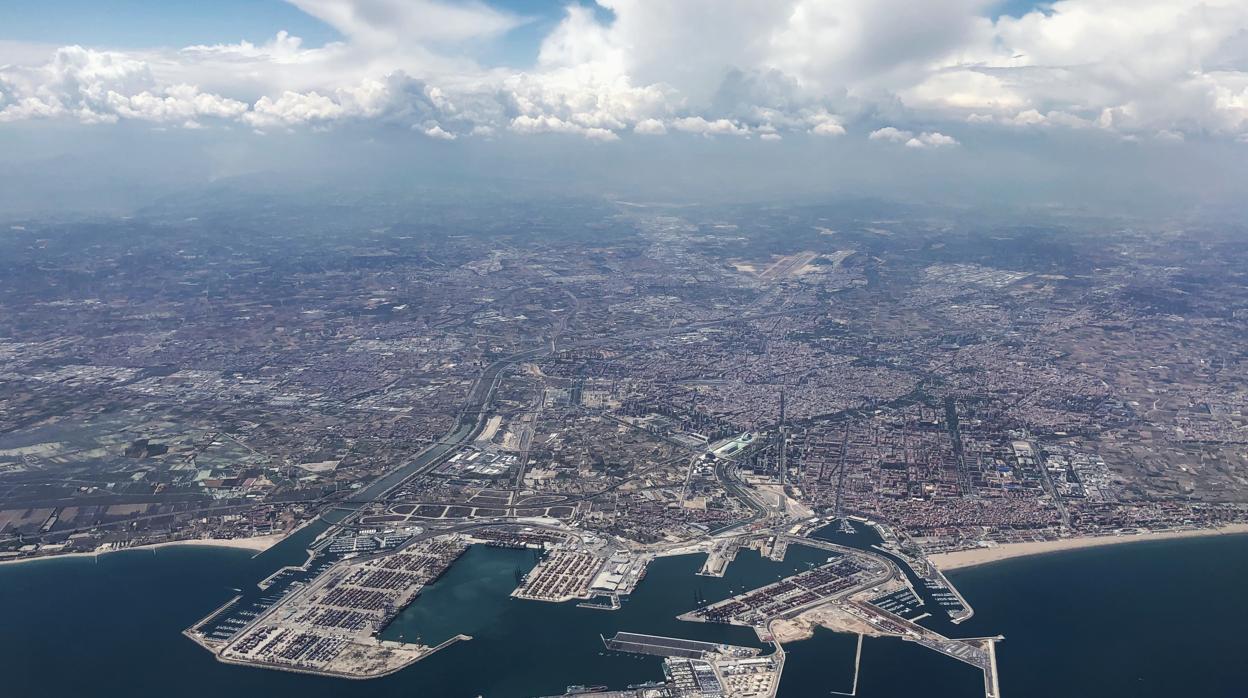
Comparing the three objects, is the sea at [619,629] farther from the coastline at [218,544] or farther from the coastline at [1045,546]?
the coastline at [1045,546]

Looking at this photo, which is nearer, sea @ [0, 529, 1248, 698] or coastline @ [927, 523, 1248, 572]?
sea @ [0, 529, 1248, 698]

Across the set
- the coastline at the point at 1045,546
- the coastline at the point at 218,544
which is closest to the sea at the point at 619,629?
the coastline at the point at 218,544

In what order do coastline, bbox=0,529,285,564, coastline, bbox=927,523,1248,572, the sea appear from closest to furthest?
the sea
coastline, bbox=927,523,1248,572
coastline, bbox=0,529,285,564

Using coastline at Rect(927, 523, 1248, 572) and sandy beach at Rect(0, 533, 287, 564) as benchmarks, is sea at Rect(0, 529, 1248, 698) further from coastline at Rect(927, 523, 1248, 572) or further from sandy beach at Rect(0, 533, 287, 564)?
coastline at Rect(927, 523, 1248, 572)

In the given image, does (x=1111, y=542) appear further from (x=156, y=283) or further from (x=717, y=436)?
(x=156, y=283)

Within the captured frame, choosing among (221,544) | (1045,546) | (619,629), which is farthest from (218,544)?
(1045,546)

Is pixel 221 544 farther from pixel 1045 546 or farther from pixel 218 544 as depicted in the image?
pixel 1045 546

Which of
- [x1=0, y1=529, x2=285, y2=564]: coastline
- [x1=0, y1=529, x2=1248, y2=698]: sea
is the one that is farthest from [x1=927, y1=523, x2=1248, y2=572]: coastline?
[x1=0, y1=529, x2=285, y2=564]: coastline

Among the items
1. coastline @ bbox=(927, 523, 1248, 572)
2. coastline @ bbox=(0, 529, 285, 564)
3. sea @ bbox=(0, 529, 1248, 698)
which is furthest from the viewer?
coastline @ bbox=(0, 529, 285, 564)
